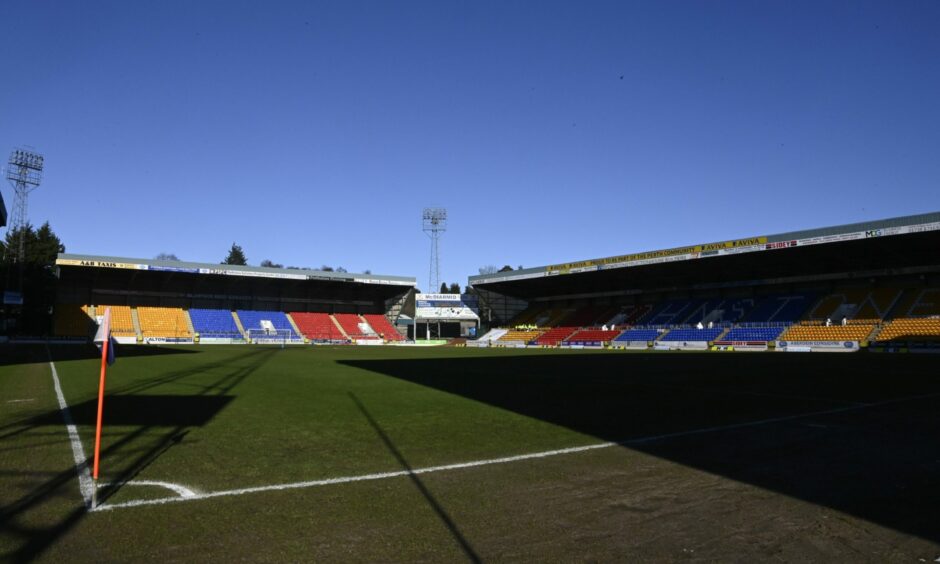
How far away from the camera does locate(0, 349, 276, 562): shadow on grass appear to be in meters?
4.65

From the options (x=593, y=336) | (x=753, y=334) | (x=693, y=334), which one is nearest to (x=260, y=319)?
(x=593, y=336)

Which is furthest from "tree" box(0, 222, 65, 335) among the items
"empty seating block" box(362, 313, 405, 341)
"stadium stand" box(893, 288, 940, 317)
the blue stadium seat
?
"stadium stand" box(893, 288, 940, 317)

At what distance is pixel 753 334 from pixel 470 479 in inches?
1853

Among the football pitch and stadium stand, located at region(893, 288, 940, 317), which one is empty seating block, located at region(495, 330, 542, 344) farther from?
the football pitch

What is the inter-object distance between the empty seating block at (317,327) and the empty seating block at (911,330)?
2168 inches

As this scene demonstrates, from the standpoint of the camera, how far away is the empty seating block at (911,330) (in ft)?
120

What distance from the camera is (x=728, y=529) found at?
483 centimetres

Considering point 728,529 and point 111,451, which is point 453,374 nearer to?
point 111,451

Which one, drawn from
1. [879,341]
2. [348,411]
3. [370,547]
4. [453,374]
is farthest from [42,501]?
[879,341]

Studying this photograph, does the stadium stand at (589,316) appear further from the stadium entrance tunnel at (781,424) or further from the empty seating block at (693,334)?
the stadium entrance tunnel at (781,424)

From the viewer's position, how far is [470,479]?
641cm

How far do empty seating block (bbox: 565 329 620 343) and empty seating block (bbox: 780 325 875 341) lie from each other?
1682 cm

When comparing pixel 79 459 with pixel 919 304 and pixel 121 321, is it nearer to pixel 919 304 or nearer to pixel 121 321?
pixel 919 304

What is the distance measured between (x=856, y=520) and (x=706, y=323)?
51852mm
